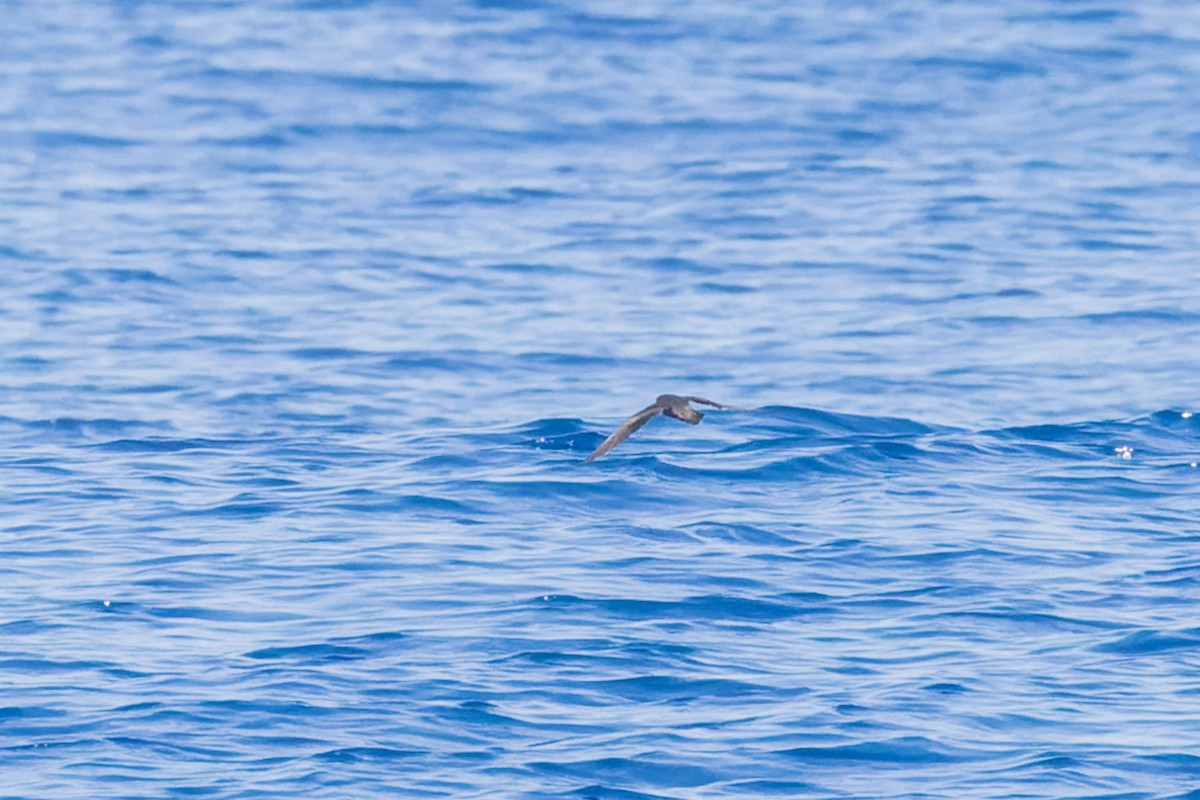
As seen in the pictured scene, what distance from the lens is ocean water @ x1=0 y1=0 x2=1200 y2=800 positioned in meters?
11.2

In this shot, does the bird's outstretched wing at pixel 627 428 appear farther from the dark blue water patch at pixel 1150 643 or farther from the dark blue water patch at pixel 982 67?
the dark blue water patch at pixel 982 67

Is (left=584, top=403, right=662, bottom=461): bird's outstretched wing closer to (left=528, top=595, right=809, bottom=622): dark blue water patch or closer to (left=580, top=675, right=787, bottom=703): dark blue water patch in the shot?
(left=580, top=675, right=787, bottom=703): dark blue water patch

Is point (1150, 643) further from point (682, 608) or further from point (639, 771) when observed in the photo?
point (639, 771)

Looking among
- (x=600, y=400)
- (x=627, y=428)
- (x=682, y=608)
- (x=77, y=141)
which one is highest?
(x=627, y=428)

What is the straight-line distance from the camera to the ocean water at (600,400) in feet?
36.9

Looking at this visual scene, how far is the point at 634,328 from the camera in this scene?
2031 cm

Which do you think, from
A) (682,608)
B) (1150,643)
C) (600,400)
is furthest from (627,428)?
(600,400)

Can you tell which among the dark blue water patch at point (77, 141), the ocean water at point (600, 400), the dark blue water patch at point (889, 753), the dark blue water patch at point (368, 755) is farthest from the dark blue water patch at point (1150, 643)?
the dark blue water patch at point (77, 141)

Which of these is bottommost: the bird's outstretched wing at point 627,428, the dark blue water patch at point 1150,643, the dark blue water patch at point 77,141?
the dark blue water patch at point 1150,643

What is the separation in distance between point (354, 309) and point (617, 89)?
9457 mm

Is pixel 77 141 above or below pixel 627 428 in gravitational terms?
below

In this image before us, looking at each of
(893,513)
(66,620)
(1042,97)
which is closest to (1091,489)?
(893,513)

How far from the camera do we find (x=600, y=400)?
18.0 m

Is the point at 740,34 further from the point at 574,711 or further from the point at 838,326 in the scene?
the point at 574,711
